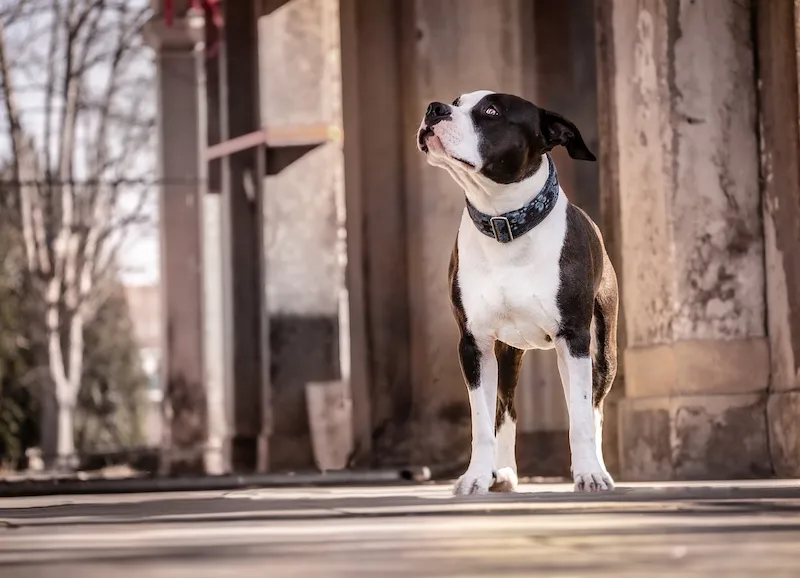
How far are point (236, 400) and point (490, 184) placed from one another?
37.8ft

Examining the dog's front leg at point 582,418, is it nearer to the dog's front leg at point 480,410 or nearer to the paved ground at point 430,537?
the paved ground at point 430,537

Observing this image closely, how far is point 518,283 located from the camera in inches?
213

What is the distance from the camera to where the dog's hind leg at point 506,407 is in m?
5.91

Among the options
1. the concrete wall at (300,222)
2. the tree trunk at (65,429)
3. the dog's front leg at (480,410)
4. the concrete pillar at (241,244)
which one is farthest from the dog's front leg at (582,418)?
the tree trunk at (65,429)

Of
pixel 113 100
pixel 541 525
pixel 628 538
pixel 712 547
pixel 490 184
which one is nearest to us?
pixel 712 547

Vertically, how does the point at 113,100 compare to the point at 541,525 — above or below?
above

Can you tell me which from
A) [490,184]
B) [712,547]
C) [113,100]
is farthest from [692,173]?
[113,100]

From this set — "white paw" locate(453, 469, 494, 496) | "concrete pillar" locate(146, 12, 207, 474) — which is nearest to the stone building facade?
"white paw" locate(453, 469, 494, 496)

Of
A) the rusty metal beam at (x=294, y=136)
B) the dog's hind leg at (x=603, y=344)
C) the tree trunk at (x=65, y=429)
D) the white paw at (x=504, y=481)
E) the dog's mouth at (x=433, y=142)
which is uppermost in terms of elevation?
the rusty metal beam at (x=294, y=136)

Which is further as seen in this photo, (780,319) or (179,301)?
(179,301)

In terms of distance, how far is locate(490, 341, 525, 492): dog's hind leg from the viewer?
591 centimetres

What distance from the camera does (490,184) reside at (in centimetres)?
539

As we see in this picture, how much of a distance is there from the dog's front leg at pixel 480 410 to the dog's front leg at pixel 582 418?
0.92ft

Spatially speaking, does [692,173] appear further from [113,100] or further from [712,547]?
[113,100]
